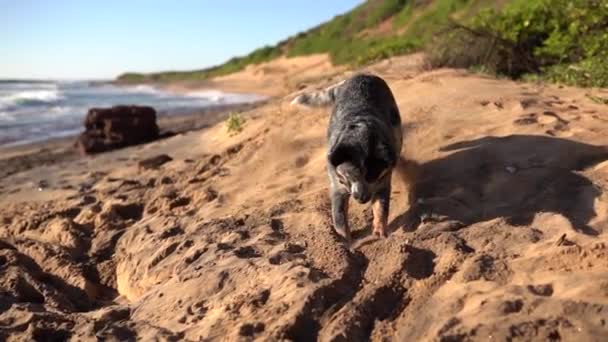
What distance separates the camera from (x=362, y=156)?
15.5 ft

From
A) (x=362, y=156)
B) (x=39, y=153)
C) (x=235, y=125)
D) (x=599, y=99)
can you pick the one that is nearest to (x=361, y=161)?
(x=362, y=156)

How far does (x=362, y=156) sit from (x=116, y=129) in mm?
9813

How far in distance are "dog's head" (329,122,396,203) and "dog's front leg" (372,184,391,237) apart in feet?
0.55

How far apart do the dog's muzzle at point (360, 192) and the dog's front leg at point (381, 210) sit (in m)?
0.36

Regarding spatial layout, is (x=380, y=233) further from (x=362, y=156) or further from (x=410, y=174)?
(x=410, y=174)

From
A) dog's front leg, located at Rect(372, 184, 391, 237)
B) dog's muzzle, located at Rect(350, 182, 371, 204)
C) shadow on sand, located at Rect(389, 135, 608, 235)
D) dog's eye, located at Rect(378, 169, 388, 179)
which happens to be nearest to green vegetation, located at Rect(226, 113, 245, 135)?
shadow on sand, located at Rect(389, 135, 608, 235)

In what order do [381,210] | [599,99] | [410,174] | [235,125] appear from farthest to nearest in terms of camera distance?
[235,125], [599,99], [410,174], [381,210]

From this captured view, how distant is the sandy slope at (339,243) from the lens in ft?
11.6

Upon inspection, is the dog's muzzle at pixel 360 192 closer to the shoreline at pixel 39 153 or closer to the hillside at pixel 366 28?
the shoreline at pixel 39 153

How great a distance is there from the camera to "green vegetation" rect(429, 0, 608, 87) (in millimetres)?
Answer: 10242

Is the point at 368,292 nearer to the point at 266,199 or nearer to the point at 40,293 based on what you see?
the point at 266,199

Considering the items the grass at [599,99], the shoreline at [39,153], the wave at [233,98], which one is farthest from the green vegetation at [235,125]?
the wave at [233,98]

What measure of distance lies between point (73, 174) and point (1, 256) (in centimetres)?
450

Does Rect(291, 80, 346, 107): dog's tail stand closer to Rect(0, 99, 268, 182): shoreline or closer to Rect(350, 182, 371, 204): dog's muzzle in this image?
Rect(350, 182, 371, 204): dog's muzzle
